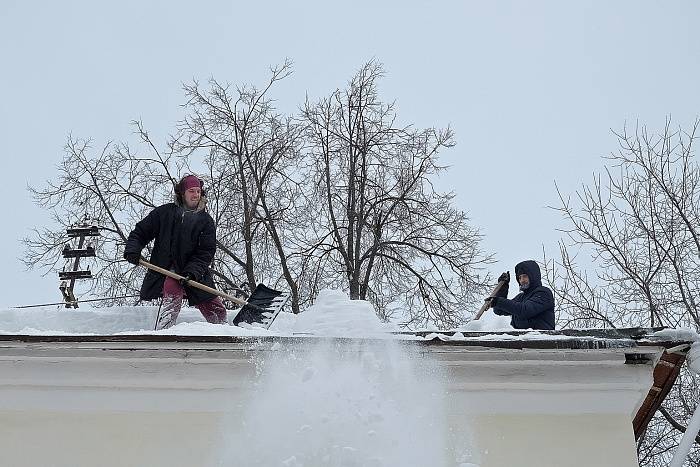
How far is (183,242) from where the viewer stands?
6691mm

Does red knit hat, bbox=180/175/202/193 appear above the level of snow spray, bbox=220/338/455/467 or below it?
above

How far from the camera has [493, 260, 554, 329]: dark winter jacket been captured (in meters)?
6.12

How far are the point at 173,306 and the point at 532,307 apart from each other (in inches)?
112

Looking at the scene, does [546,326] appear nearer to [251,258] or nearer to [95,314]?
[95,314]

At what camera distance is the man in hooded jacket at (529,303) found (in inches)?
241

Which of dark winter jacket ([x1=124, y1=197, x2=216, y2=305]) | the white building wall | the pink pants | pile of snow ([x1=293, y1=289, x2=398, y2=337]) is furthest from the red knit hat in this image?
the white building wall

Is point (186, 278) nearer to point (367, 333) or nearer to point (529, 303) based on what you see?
point (367, 333)

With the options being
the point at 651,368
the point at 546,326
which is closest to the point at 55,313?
the point at 546,326

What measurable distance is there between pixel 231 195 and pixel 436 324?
449cm

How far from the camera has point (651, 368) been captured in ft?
16.0

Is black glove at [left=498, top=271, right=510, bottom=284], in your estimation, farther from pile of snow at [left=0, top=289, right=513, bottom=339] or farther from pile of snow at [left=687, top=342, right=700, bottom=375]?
pile of snow at [left=687, top=342, right=700, bottom=375]

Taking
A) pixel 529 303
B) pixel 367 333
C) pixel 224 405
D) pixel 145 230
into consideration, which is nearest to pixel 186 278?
pixel 145 230

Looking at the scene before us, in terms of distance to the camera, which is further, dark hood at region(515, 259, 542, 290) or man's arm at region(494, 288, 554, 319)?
dark hood at region(515, 259, 542, 290)

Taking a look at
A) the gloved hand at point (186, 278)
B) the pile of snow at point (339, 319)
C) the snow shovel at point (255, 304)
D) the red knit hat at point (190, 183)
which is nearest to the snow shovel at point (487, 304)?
the snow shovel at point (255, 304)
